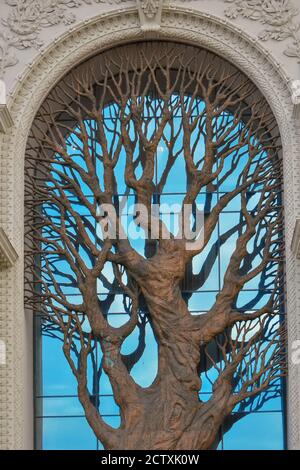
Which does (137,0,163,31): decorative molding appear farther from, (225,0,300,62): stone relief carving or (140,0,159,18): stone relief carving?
(225,0,300,62): stone relief carving

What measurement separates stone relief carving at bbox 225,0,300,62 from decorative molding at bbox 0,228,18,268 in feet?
11.7

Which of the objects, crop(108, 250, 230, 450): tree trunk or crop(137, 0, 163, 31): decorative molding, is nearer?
crop(108, 250, 230, 450): tree trunk

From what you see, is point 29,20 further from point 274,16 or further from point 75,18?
point 274,16

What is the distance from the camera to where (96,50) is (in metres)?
19.8

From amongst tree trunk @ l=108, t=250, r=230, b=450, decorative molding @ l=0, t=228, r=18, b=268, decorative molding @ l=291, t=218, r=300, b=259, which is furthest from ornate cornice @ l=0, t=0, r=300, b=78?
tree trunk @ l=108, t=250, r=230, b=450

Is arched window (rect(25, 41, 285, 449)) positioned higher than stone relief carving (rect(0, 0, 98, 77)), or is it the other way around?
stone relief carving (rect(0, 0, 98, 77))

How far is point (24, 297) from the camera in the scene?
759 inches

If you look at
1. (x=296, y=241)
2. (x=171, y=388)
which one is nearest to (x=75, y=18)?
(x=296, y=241)

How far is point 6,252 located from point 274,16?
12.9ft

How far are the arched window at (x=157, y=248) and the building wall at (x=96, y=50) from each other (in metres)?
0.21

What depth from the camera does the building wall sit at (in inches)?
755

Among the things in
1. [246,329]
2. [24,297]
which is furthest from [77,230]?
[246,329]

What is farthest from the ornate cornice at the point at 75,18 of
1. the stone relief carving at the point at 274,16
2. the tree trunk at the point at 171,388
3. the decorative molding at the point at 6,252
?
the tree trunk at the point at 171,388
